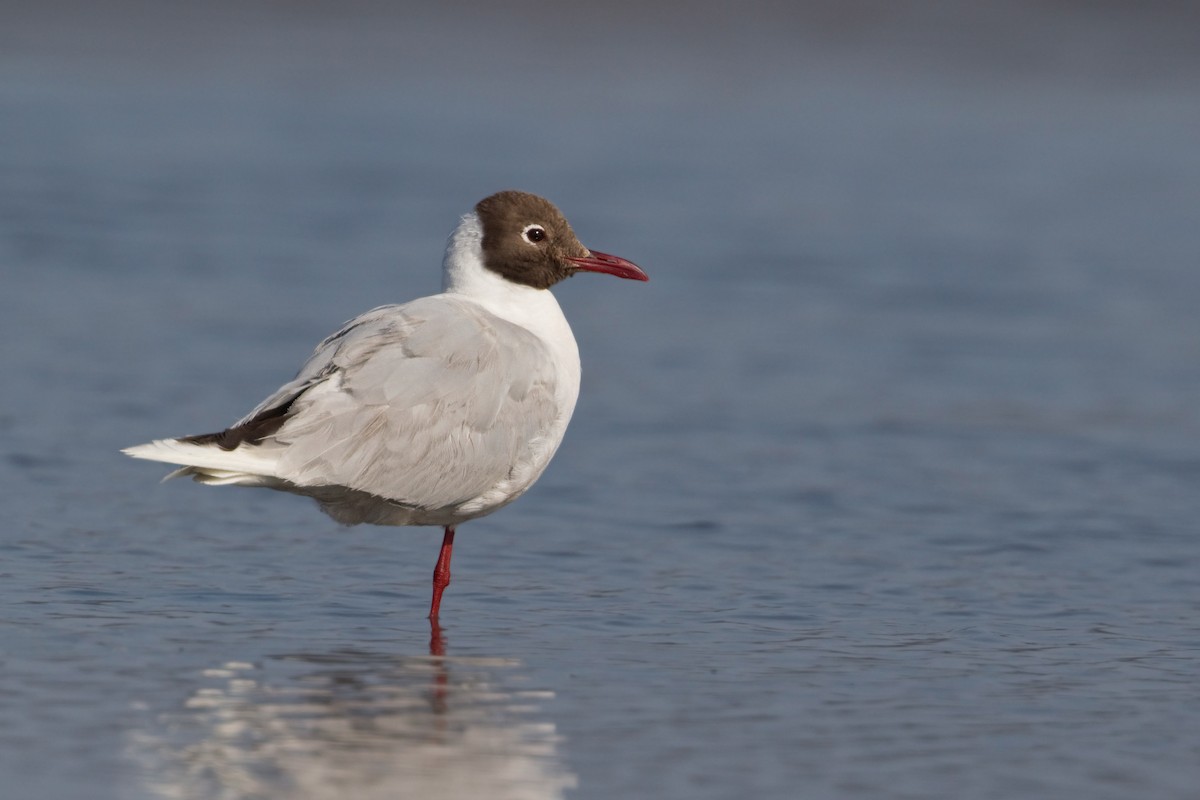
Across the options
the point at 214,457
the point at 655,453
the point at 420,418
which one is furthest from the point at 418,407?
the point at 655,453

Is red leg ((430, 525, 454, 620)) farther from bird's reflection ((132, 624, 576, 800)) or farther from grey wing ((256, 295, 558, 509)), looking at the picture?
bird's reflection ((132, 624, 576, 800))

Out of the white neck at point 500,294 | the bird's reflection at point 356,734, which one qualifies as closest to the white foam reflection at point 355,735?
the bird's reflection at point 356,734

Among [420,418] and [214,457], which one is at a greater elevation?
[420,418]

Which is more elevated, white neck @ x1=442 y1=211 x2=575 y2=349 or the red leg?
white neck @ x1=442 y1=211 x2=575 y2=349

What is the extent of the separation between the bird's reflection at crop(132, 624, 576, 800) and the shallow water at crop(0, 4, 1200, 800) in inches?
0.8

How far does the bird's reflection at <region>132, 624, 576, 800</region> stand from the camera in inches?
221

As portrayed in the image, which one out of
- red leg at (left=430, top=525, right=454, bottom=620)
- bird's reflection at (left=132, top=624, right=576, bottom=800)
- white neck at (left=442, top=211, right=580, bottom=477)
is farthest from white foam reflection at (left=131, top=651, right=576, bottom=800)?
white neck at (left=442, top=211, right=580, bottom=477)

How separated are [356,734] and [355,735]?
1cm

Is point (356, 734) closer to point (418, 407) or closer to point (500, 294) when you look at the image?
point (418, 407)

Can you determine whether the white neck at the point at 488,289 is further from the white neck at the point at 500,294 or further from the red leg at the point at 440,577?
the red leg at the point at 440,577

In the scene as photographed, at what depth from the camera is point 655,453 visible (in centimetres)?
1064

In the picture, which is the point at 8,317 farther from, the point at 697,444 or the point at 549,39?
the point at 549,39

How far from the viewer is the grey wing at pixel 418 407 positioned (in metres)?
6.97

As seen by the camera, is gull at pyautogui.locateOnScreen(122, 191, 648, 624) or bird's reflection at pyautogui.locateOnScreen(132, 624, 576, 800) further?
gull at pyautogui.locateOnScreen(122, 191, 648, 624)
